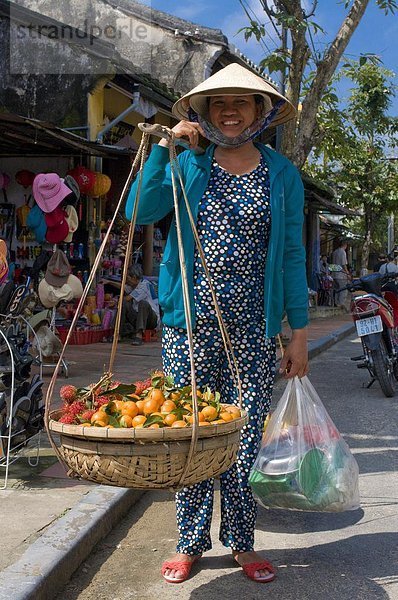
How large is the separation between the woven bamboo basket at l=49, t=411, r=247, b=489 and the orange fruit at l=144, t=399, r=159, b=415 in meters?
0.29

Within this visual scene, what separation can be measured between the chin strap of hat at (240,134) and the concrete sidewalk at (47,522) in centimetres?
187

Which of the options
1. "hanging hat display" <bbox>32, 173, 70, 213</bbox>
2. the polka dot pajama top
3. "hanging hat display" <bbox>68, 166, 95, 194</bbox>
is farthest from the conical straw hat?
"hanging hat display" <bbox>68, 166, 95, 194</bbox>

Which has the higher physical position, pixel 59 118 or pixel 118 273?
pixel 59 118

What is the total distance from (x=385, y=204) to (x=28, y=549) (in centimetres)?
2561

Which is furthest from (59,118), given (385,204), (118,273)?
(385,204)

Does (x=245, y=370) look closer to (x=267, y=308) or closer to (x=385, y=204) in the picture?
(x=267, y=308)

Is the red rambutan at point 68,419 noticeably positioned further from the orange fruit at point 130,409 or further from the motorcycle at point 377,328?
the motorcycle at point 377,328

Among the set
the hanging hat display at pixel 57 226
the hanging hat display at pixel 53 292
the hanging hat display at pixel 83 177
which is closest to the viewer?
the hanging hat display at pixel 53 292

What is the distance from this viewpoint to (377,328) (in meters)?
7.79

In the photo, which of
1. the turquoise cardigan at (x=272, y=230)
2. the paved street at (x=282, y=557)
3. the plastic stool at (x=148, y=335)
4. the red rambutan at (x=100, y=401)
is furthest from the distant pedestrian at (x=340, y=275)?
the red rambutan at (x=100, y=401)

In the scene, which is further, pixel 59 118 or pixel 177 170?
pixel 59 118

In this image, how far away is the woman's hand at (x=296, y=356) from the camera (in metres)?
3.38

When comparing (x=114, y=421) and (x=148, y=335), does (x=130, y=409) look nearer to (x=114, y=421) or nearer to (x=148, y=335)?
(x=114, y=421)

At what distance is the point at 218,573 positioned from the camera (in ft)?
11.1
